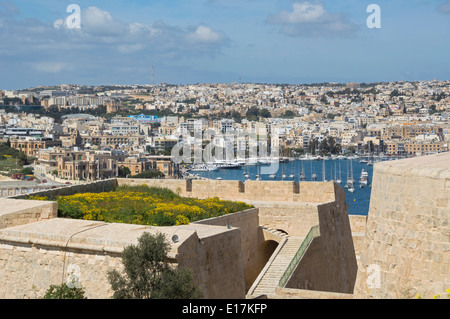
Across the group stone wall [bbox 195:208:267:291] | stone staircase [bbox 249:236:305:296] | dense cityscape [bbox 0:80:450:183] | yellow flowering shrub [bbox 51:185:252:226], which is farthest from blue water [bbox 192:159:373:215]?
stone staircase [bbox 249:236:305:296]

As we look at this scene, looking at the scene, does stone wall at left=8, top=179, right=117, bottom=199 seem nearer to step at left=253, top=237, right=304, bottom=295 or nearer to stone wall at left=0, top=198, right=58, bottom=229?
stone wall at left=0, top=198, right=58, bottom=229

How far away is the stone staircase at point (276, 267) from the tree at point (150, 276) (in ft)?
6.90

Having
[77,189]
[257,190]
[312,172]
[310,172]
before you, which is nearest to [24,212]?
[77,189]

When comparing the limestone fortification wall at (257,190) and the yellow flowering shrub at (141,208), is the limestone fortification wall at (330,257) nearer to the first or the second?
the limestone fortification wall at (257,190)

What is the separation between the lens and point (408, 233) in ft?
20.6

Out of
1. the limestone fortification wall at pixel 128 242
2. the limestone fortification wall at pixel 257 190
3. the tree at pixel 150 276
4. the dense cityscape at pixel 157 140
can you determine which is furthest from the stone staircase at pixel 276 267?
the dense cityscape at pixel 157 140

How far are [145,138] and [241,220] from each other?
144067 mm

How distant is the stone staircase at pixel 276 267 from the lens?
31.3 feet

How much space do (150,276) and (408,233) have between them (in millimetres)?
2580

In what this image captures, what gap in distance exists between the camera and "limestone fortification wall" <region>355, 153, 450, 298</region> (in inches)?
236
